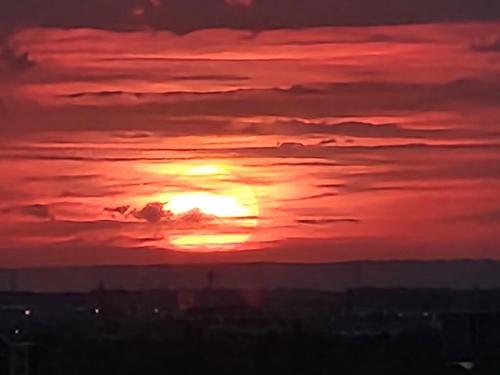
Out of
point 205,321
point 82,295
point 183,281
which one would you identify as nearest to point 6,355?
point 205,321

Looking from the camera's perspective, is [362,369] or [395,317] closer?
[362,369]

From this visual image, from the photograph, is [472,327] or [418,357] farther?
[472,327]

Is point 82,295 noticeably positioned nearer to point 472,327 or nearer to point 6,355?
point 472,327

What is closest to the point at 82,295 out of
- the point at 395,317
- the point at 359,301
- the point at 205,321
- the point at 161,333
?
the point at 359,301

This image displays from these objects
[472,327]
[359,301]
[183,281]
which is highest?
[183,281]

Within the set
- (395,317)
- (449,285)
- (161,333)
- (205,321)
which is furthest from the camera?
(449,285)

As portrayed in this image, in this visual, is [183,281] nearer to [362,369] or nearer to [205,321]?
[205,321]

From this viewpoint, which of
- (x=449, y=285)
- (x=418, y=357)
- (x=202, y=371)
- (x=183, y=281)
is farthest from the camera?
(x=183, y=281)

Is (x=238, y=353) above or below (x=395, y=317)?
below

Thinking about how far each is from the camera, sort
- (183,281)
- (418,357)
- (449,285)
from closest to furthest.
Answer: (418,357), (449,285), (183,281)
